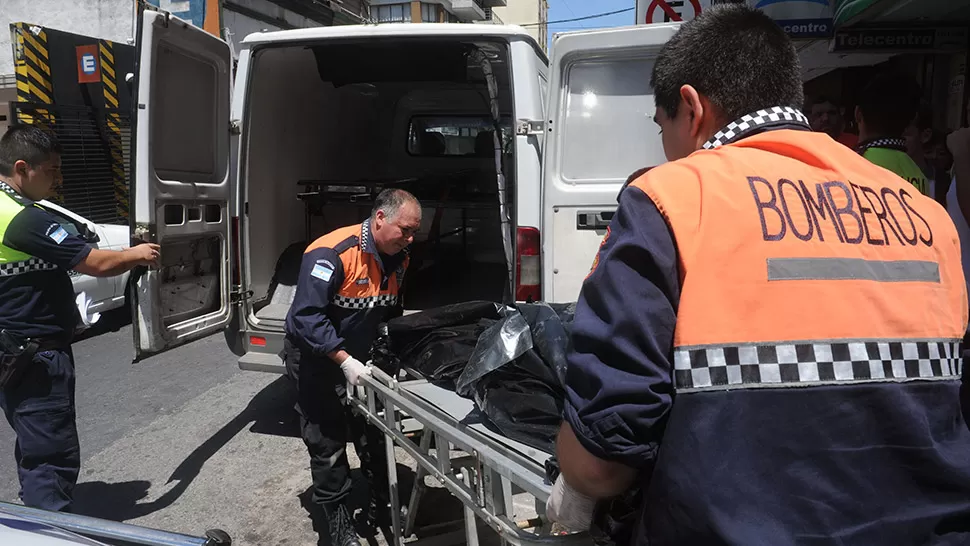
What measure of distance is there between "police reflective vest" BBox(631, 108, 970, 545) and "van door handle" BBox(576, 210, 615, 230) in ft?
8.21

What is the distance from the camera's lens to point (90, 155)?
10484mm

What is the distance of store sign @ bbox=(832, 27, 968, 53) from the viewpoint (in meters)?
5.79

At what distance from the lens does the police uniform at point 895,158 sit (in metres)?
2.81

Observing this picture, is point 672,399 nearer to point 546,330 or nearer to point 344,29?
point 546,330

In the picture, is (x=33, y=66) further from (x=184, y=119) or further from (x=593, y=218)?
(x=593, y=218)

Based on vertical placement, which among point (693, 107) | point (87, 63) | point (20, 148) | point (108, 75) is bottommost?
point (693, 107)

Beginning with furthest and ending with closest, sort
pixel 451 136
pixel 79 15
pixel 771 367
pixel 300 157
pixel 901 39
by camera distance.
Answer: pixel 79 15 < pixel 451 136 < pixel 901 39 < pixel 300 157 < pixel 771 367

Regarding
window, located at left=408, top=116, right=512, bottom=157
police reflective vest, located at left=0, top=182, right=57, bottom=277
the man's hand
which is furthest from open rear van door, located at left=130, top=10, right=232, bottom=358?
window, located at left=408, top=116, right=512, bottom=157

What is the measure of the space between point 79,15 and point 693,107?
1588 centimetres

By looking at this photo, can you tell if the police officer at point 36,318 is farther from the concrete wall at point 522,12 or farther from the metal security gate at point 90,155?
the concrete wall at point 522,12

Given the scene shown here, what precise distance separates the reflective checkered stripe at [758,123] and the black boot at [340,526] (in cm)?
251

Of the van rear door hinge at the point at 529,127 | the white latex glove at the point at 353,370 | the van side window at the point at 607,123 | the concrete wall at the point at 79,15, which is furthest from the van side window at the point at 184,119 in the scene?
the concrete wall at the point at 79,15

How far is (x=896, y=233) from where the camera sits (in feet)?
3.76

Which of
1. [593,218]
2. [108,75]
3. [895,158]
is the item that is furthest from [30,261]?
[108,75]
